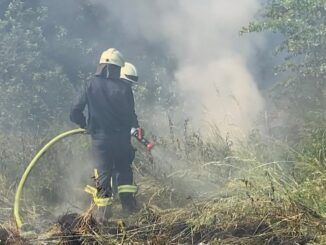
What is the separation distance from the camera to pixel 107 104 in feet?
17.0

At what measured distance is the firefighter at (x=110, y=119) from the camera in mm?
5129

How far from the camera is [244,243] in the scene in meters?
3.43

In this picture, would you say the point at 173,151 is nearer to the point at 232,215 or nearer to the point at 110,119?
the point at 110,119

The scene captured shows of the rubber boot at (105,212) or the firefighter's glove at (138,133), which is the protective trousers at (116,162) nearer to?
the firefighter's glove at (138,133)

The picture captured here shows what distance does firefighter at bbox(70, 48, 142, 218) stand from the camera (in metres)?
5.13

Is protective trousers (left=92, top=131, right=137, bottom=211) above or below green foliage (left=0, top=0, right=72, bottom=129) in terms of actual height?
below

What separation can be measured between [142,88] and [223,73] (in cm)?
145

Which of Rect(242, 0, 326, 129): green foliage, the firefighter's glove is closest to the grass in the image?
the firefighter's glove

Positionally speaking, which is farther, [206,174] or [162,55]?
[162,55]

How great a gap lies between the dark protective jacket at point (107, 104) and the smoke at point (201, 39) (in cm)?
273

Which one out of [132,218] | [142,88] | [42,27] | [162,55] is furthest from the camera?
[162,55]

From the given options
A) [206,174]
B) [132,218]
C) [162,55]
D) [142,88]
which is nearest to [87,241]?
[132,218]

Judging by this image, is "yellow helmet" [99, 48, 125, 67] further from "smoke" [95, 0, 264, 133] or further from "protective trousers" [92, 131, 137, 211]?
"smoke" [95, 0, 264, 133]

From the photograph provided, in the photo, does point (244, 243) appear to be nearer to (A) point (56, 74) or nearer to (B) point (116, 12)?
(A) point (56, 74)
